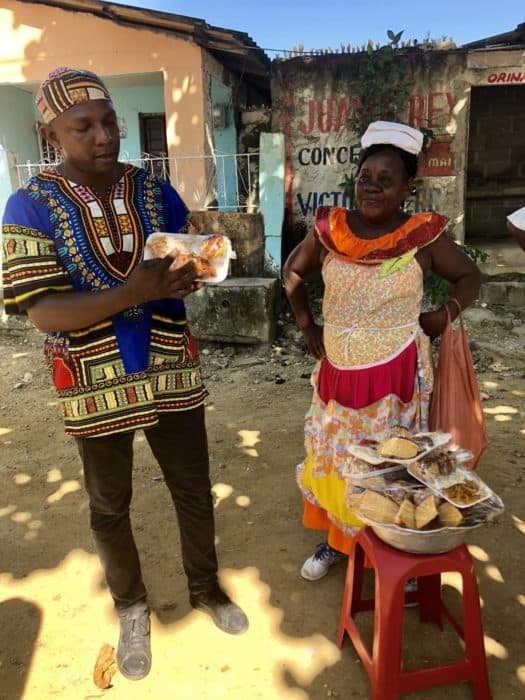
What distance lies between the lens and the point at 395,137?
6.81ft

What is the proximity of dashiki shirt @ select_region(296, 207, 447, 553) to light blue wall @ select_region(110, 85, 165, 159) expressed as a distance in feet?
23.3

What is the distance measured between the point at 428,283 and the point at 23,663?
520 cm

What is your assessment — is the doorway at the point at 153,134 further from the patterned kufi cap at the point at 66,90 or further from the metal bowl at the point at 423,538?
the metal bowl at the point at 423,538

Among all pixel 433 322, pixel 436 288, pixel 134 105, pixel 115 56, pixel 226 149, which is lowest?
pixel 436 288

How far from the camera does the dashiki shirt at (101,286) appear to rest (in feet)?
5.60

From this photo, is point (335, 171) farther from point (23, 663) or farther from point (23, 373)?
point (23, 663)

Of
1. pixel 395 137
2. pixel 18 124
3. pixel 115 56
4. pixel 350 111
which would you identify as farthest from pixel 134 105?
pixel 395 137

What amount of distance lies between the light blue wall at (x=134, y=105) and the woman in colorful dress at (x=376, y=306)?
7082 mm

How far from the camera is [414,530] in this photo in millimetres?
1633

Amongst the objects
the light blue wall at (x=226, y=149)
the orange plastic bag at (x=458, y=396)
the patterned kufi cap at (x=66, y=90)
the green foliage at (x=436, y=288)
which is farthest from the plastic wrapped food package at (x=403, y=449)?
the light blue wall at (x=226, y=149)

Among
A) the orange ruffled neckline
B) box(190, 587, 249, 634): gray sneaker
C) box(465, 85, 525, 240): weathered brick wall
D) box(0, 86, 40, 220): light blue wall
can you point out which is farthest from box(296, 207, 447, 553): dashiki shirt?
box(465, 85, 525, 240): weathered brick wall

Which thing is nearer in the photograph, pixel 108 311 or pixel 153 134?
pixel 108 311

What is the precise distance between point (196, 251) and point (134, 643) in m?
1.60

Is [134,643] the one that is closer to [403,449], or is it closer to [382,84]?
[403,449]
